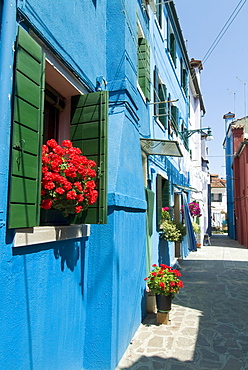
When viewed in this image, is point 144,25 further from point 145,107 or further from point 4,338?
point 4,338

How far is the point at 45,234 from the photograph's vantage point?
2.71 metres

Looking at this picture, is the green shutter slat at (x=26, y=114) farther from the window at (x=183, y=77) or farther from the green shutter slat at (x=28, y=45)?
the window at (x=183, y=77)

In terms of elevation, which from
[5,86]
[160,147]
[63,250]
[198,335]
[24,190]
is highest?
[160,147]

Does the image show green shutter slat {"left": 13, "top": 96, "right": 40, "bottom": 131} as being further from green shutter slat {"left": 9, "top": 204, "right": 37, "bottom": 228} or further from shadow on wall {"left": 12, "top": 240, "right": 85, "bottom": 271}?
shadow on wall {"left": 12, "top": 240, "right": 85, "bottom": 271}

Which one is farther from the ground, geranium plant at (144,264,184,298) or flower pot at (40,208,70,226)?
flower pot at (40,208,70,226)

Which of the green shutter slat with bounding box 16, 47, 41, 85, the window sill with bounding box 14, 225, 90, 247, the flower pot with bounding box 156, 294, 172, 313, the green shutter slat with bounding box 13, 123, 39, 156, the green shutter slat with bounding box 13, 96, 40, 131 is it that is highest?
the green shutter slat with bounding box 16, 47, 41, 85

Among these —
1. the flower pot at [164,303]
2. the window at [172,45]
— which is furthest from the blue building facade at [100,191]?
the window at [172,45]

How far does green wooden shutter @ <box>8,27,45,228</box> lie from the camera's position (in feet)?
7.47

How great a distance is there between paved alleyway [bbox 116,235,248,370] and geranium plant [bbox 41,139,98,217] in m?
2.62

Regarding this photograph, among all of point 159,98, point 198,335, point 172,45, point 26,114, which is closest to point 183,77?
point 172,45

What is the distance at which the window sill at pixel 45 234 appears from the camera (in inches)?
93.2

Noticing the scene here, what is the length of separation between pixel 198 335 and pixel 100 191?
10.9 feet

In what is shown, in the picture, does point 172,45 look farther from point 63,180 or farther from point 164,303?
point 63,180

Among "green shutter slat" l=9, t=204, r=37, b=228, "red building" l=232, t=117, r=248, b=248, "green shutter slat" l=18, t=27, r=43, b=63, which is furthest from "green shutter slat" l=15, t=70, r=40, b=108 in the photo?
"red building" l=232, t=117, r=248, b=248
